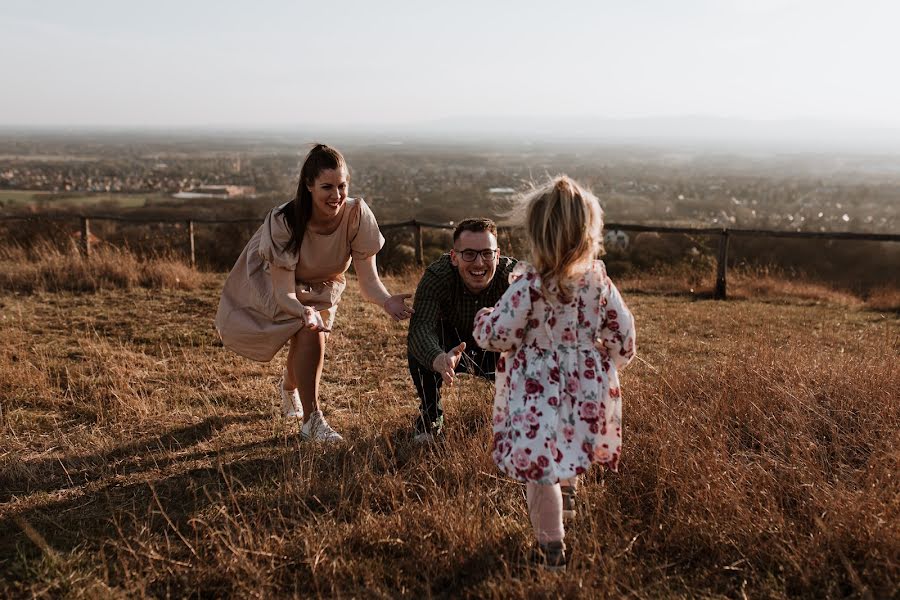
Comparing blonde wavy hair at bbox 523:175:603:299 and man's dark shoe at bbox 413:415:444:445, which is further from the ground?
blonde wavy hair at bbox 523:175:603:299

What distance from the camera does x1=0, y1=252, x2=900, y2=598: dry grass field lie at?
8.07ft

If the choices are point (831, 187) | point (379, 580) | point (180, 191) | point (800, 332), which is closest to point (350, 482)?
point (379, 580)

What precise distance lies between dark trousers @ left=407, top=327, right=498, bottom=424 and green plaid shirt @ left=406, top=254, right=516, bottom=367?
0.06 m

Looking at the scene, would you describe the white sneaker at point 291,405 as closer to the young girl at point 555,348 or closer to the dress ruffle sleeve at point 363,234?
the dress ruffle sleeve at point 363,234

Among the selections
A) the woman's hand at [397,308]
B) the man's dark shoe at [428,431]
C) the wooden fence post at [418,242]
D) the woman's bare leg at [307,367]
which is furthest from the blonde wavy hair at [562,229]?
the wooden fence post at [418,242]

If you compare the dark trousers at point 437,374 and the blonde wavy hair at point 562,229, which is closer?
the blonde wavy hair at point 562,229

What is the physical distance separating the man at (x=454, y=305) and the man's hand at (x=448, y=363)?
172 millimetres

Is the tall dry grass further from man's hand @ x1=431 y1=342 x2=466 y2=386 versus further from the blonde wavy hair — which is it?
the blonde wavy hair

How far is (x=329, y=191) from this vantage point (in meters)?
3.58

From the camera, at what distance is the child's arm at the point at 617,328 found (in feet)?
8.25

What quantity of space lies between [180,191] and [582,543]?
154 ft

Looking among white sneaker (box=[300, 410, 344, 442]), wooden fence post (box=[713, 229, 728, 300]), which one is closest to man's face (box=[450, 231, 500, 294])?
white sneaker (box=[300, 410, 344, 442])

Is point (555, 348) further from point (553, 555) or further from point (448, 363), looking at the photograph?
point (553, 555)

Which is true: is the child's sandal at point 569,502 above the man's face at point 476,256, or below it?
below
